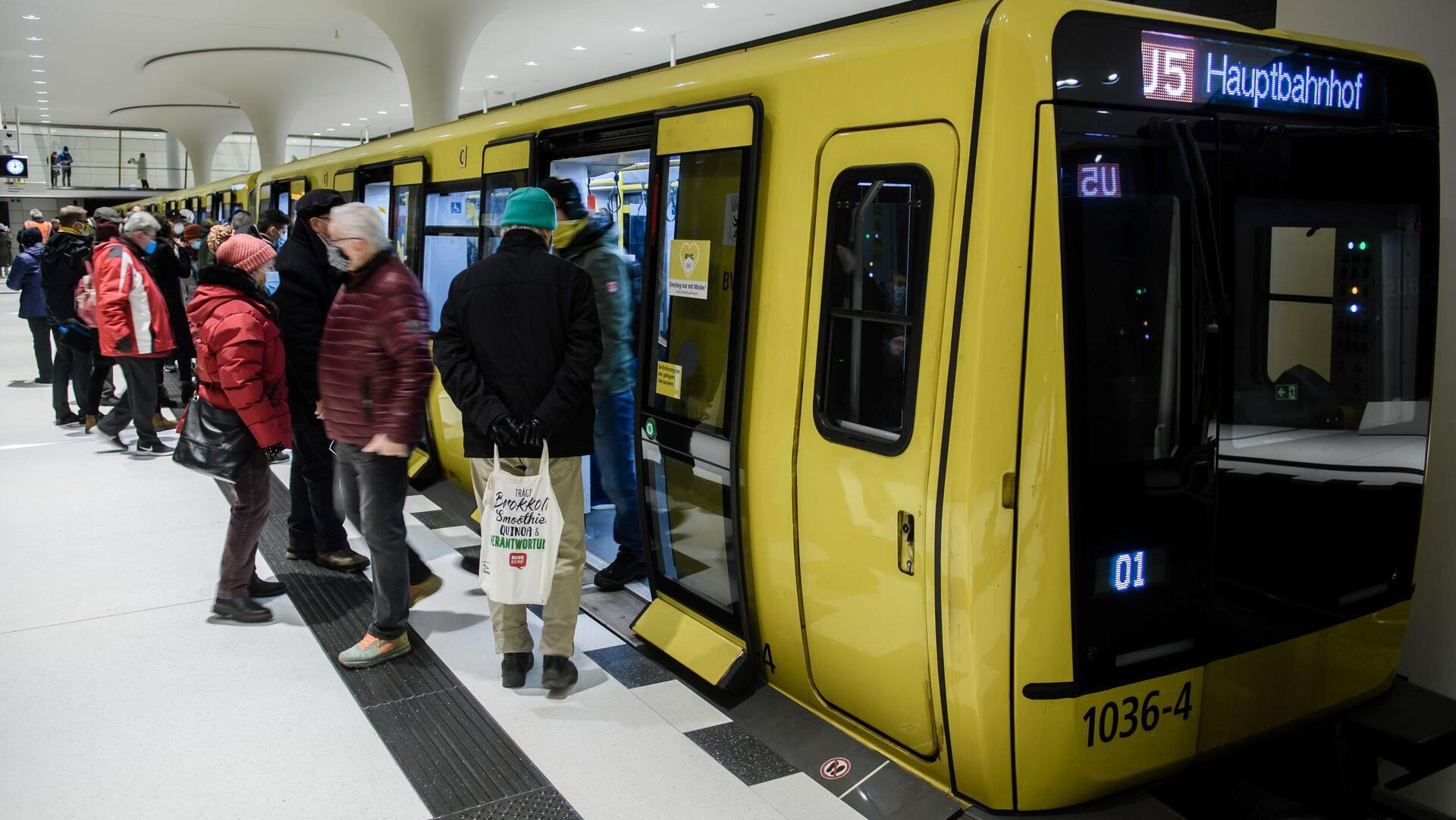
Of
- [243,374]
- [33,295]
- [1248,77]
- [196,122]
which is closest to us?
[1248,77]

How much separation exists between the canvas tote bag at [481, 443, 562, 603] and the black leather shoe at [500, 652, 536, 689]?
0.93ft

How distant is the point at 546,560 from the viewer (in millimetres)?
3648

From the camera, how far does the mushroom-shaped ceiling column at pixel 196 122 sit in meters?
27.3

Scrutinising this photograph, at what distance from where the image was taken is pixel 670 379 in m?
3.90

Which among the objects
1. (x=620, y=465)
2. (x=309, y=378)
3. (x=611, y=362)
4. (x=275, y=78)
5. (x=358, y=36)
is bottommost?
(x=620, y=465)

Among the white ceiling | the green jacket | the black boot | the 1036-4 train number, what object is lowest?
the black boot

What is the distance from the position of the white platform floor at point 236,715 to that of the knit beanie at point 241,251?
154 cm

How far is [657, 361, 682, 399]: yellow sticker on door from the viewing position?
3848 millimetres

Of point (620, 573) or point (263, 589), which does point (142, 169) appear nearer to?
point (263, 589)

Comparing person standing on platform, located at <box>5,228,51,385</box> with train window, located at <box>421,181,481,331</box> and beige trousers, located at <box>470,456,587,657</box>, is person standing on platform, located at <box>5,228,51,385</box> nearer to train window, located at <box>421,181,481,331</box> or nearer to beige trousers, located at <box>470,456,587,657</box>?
train window, located at <box>421,181,481,331</box>

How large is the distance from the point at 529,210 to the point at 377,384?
0.87 metres

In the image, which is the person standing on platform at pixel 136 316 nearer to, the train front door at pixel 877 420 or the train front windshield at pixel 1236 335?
the train front door at pixel 877 420

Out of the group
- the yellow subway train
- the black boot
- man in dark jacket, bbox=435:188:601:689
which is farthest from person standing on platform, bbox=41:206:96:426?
the yellow subway train

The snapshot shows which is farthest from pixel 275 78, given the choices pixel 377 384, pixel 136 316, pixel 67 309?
pixel 377 384
